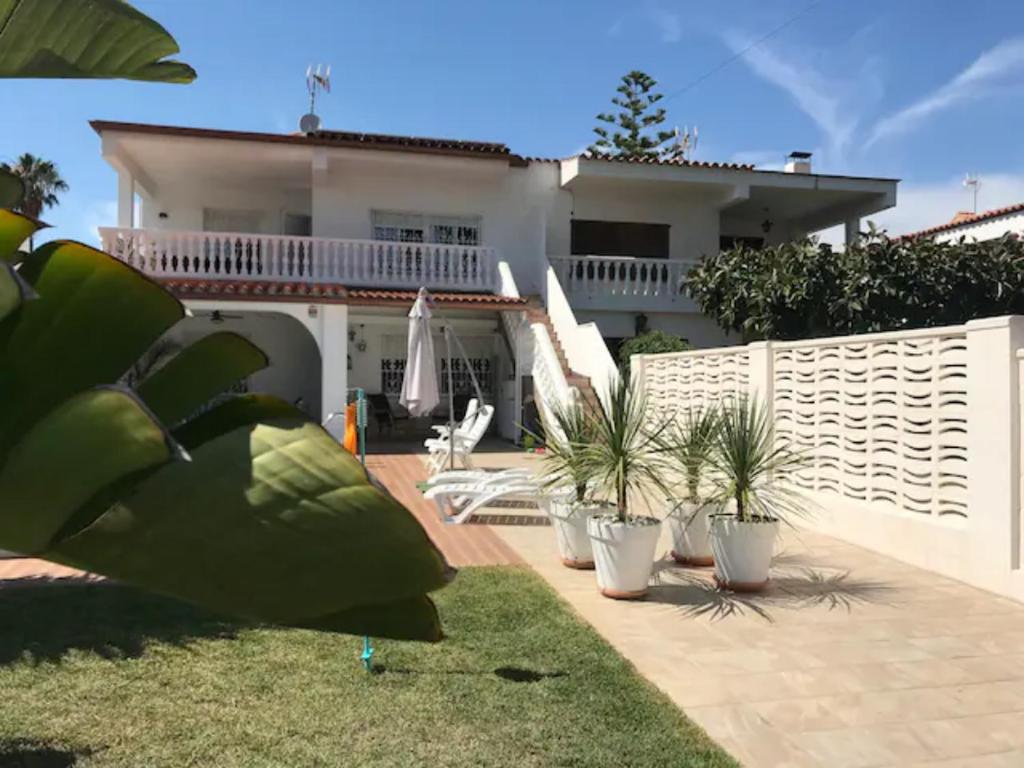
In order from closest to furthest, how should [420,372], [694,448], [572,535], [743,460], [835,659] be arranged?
1. [835,659]
2. [743,460]
3. [694,448]
4. [572,535]
5. [420,372]

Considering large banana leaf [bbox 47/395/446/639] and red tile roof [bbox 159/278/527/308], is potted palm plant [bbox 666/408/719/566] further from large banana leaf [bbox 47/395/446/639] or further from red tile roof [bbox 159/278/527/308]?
red tile roof [bbox 159/278/527/308]

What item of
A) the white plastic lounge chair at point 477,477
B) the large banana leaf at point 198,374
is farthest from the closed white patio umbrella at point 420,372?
the large banana leaf at point 198,374

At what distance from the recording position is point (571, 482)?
7008mm

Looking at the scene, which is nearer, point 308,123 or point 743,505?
point 743,505

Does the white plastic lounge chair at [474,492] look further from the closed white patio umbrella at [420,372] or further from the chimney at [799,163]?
the chimney at [799,163]

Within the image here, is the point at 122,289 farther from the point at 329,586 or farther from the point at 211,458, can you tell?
the point at 329,586

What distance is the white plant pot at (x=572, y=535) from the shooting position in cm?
710

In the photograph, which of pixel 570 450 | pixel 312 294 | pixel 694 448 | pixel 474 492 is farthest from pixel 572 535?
pixel 312 294

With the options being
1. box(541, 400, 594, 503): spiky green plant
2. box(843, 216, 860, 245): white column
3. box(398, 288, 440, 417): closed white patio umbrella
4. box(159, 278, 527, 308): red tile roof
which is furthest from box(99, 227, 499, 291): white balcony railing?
box(541, 400, 594, 503): spiky green plant

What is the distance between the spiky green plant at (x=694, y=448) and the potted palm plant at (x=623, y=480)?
277 millimetres

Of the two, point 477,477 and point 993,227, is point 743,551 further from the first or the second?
point 993,227

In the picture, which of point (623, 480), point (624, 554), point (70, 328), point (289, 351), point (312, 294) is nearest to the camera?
point (70, 328)

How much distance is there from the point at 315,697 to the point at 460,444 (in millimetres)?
7714

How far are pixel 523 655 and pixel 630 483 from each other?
194 centimetres
